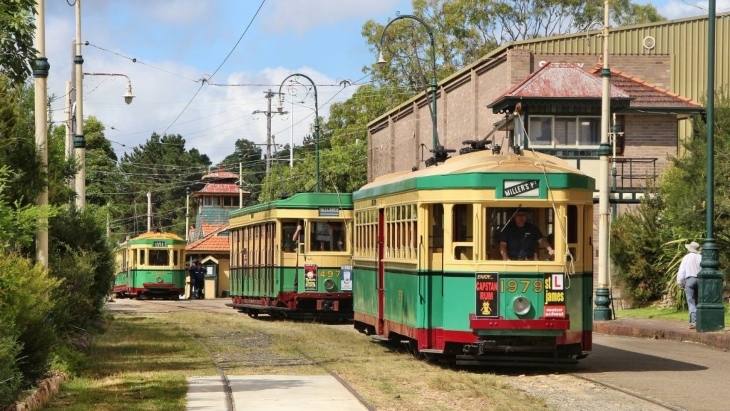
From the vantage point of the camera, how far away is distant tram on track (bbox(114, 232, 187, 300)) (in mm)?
60719

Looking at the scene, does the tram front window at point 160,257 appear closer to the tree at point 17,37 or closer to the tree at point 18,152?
the tree at point 18,152

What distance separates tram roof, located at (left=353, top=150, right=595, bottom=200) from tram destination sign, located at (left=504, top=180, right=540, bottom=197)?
0.21 feet

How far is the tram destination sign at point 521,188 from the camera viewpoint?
17.1m

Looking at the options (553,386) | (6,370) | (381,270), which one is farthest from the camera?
(381,270)

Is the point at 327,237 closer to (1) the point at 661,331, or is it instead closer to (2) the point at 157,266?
(1) the point at 661,331

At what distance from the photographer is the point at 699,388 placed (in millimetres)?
15453

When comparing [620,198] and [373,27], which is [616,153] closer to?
[620,198]

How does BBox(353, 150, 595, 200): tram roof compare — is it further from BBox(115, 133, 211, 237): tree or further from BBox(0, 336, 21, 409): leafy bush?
BBox(115, 133, 211, 237): tree

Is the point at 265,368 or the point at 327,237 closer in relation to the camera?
the point at 265,368

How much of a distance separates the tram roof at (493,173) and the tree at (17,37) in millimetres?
5608

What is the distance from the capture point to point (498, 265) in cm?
1708

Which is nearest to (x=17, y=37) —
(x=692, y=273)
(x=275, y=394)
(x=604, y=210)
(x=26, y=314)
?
(x=26, y=314)

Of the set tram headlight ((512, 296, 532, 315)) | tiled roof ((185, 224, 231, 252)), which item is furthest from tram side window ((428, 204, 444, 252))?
tiled roof ((185, 224, 231, 252))

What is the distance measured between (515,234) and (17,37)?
22.1ft
